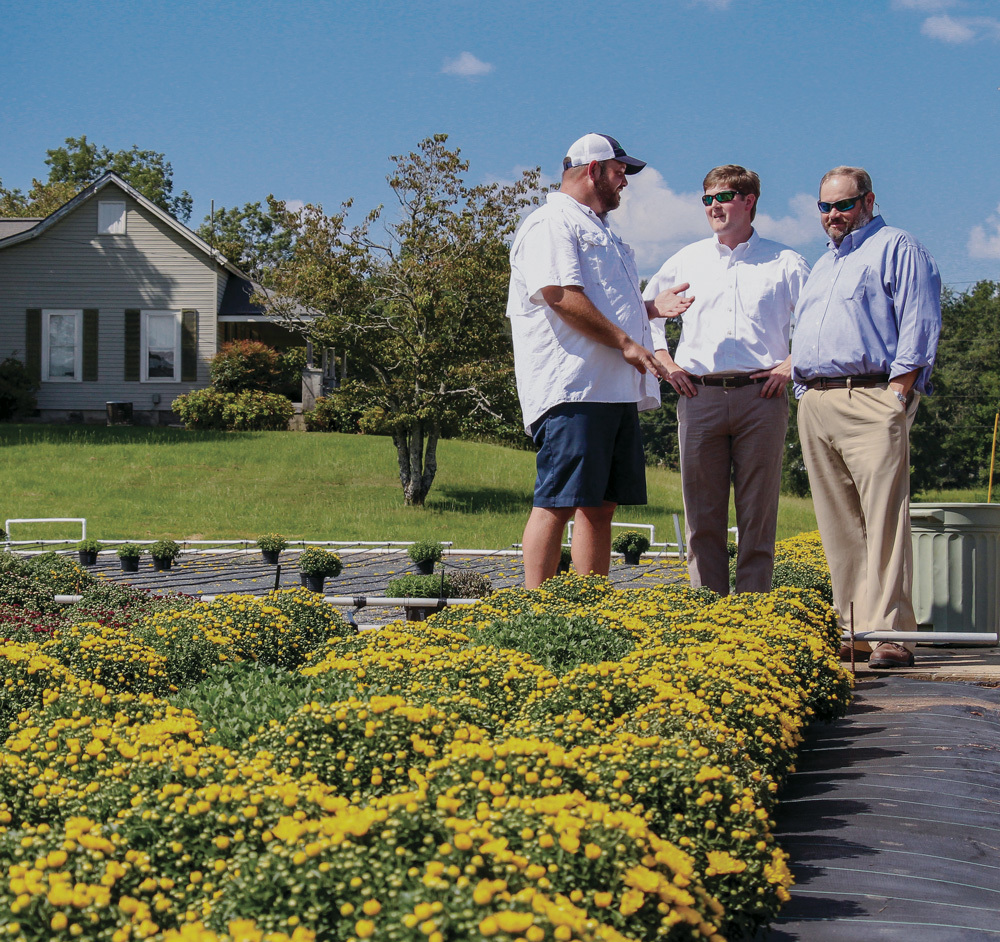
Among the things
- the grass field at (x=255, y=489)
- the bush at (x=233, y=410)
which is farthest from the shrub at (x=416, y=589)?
the bush at (x=233, y=410)

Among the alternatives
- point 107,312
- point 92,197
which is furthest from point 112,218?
point 107,312

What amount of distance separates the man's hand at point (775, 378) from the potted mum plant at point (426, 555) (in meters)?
Answer: 4.50

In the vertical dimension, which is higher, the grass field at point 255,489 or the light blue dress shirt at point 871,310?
the light blue dress shirt at point 871,310

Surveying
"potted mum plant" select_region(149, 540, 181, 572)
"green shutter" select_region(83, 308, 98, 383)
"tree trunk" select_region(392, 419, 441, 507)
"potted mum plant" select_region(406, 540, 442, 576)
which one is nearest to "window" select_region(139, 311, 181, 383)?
"green shutter" select_region(83, 308, 98, 383)

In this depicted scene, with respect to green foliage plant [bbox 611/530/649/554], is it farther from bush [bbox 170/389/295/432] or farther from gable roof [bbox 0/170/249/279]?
gable roof [bbox 0/170/249/279]

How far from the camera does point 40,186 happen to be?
4206 cm

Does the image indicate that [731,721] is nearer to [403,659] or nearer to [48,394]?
[403,659]

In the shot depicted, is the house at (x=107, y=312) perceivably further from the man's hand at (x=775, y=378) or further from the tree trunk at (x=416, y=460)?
the man's hand at (x=775, y=378)

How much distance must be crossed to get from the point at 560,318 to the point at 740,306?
975 mm

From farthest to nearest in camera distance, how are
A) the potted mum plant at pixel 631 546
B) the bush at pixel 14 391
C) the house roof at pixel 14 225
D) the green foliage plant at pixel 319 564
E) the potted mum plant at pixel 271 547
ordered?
the house roof at pixel 14 225, the bush at pixel 14 391, the potted mum plant at pixel 631 546, the potted mum plant at pixel 271 547, the green foliage plant at pixel 319 564

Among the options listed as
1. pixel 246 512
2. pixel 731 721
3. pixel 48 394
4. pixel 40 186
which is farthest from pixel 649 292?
pixel 40 186

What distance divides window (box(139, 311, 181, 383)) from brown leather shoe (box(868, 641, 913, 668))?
22573mm

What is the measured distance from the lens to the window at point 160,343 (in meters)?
24.8

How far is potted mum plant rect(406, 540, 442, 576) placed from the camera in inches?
337
